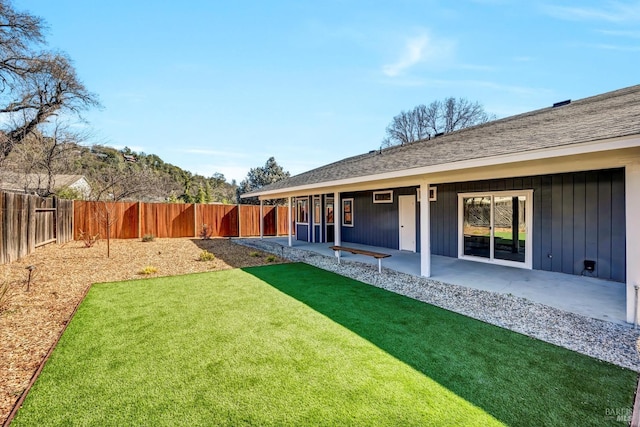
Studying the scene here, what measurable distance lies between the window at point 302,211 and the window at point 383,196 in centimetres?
387

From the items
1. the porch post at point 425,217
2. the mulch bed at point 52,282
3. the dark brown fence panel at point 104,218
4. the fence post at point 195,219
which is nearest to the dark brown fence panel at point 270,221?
the fence post at point 195,219

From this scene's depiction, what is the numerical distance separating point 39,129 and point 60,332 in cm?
1495

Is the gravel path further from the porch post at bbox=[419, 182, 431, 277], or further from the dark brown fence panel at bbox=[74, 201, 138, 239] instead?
the dark brown fence panel at bbox=[74, 201, 138, 239]

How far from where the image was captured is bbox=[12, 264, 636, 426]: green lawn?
2199mm

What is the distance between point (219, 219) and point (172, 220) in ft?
7.98

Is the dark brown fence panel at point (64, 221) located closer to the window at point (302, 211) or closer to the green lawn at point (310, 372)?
the green lawn at point (310, 372)

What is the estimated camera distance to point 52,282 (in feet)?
19.3

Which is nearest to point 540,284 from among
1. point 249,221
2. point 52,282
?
point 52,282

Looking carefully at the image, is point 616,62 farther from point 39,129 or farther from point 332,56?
point 39,129

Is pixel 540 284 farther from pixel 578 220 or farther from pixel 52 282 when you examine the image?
pixel 52 282

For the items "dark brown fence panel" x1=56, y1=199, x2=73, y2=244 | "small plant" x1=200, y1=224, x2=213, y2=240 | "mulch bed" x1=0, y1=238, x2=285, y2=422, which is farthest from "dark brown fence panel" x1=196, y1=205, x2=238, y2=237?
"dark brown fence panel" x1=56, y1=199, x2=73, y2=244

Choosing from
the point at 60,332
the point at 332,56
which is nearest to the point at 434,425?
the point at 60,332

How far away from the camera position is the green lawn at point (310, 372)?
86.6 inches

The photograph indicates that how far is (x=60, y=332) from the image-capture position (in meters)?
3.75
